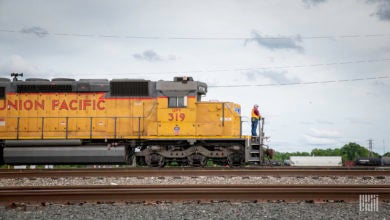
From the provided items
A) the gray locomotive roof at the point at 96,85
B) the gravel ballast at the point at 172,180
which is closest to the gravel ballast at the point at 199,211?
the gravel ballast at the point at 172,180

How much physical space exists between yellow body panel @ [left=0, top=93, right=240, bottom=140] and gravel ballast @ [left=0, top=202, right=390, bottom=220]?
24.7 feet

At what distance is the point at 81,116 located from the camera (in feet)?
48.6

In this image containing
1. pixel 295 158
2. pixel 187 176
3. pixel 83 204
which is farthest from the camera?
pixel 295 158

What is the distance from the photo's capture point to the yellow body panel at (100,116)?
47.5ft

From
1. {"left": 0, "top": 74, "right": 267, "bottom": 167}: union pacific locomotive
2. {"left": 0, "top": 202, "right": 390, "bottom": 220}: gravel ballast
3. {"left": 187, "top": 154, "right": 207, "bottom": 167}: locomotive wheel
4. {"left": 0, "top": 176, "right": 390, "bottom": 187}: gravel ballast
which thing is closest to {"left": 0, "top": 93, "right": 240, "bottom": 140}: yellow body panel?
{"left": 0, "top": 74, "right": 267, "bottom": 167}: union pacific locomotive

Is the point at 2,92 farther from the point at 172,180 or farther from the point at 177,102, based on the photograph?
the point at 172,180

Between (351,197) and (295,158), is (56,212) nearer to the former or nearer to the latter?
(351,197)

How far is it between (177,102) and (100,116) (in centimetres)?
304

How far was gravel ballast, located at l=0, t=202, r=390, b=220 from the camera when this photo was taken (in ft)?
19.4

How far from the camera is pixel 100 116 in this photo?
14.8 m

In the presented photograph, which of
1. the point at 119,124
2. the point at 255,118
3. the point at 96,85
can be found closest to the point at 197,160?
the point at 255,118

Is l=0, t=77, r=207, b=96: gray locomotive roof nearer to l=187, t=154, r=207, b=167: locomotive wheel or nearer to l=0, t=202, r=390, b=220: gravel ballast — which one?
l=187, t=154, r=207, b=167: locomotive wheel

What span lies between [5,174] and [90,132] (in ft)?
11.9

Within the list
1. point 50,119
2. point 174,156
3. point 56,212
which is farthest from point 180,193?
point 50,119
